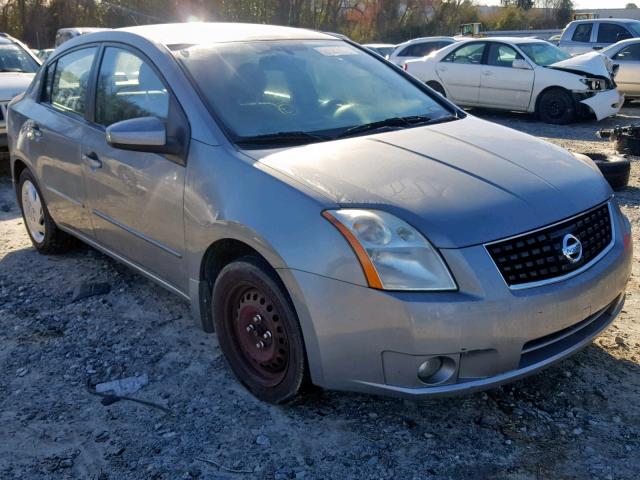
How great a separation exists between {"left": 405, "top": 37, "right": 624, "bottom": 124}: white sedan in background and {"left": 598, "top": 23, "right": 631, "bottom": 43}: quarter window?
370cm

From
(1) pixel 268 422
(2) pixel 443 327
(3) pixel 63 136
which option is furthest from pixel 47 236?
(2) pixel 443 327

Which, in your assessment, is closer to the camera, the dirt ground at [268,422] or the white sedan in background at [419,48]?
the dirt ground at [268,422]

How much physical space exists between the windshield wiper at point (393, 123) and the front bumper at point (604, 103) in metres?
8.32

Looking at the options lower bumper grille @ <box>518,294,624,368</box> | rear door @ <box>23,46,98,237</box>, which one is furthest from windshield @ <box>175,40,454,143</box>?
lower bumper grille @ <box>518,294,624,368</box>

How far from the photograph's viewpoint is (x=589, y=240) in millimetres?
2865

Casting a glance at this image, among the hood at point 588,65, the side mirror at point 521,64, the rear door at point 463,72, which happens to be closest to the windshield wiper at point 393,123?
the hood at point 588,65

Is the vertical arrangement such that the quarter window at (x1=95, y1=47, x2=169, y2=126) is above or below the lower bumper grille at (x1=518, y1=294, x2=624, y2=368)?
above

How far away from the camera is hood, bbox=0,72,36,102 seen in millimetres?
7566

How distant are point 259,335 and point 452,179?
1.11 m

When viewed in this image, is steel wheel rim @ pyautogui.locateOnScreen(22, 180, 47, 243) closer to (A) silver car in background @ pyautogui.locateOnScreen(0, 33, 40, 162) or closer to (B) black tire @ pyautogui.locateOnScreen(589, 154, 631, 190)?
(A) silver car in background @ pyautogui.locateOnScreen(0, 33, 40, 162)

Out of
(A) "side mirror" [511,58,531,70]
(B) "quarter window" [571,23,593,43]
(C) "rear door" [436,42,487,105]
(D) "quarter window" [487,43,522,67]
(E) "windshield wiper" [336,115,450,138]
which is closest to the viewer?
(E) "windshield wiper" [336,115,450,138]

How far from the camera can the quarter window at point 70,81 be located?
4.23m

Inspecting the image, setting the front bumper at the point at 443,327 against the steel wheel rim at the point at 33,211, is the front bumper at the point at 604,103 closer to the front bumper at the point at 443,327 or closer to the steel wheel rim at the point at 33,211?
the steel wheel rim at the point at 33,211

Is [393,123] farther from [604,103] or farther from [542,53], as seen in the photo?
[542,53]
